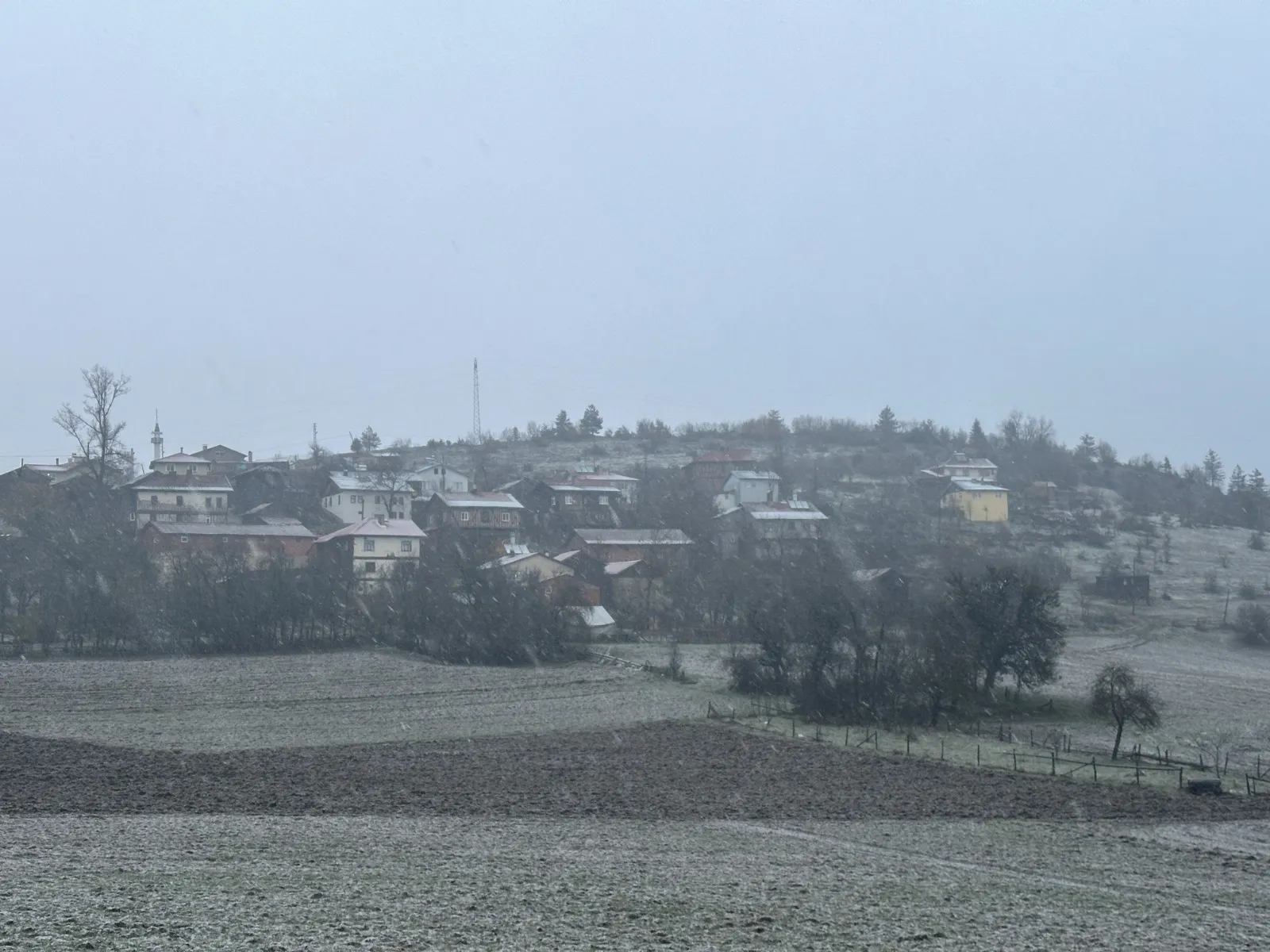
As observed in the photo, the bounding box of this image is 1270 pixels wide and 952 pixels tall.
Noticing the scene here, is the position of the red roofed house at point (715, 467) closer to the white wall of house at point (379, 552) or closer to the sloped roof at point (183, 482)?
the white wall of house at point (379, 552)

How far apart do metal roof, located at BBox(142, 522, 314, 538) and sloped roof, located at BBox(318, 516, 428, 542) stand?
4.90ft

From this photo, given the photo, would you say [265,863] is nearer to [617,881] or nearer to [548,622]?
[617,881]

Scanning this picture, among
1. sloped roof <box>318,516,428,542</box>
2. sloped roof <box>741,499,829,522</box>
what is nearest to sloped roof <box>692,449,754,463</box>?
sloped roof <box>741,499,829,522</box>

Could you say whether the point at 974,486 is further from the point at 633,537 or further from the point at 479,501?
the point at 479,501

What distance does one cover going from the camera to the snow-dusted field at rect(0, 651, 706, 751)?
25109mm

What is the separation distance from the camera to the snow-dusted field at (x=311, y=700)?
25.1 meters

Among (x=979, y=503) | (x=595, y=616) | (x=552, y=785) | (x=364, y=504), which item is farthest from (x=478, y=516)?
(x=552, y=785)

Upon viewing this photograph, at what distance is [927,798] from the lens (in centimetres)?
1912

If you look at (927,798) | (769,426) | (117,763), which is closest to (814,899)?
(927,798)

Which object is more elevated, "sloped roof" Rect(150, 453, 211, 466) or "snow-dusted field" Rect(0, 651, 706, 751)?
"sloped roof" Rect(150, 453, 211, 466)

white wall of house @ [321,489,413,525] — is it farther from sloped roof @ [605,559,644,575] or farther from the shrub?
the shrub

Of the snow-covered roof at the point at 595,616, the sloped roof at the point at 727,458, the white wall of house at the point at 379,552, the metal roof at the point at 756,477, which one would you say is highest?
the sloped roof at the point at 727,458

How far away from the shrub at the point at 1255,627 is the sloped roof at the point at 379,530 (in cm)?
3358

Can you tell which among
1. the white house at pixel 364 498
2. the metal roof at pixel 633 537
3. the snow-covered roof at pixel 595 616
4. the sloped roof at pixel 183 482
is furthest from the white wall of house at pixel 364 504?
the snow-covered roof at pixel 595 616
